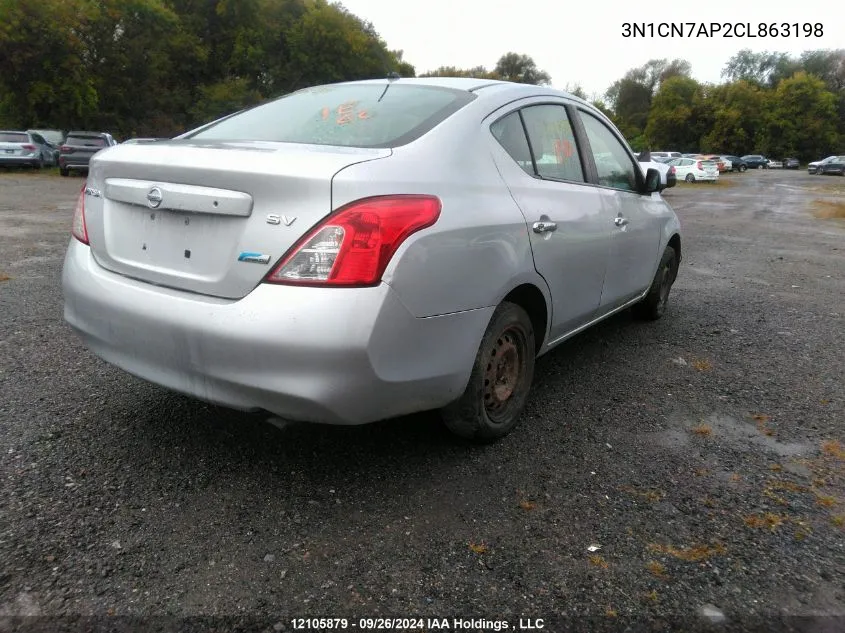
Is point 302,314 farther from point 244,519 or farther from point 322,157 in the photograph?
point 244,519

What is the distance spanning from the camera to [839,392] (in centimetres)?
403

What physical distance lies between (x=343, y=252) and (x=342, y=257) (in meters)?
0.02

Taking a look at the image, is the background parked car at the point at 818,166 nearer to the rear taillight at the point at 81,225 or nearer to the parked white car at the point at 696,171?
the parked white car at the point at 696,171

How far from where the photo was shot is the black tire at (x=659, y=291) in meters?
5.20

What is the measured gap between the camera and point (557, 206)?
332cm

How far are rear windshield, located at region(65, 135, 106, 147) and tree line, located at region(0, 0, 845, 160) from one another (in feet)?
23.6

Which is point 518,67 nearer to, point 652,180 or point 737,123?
point 737,123

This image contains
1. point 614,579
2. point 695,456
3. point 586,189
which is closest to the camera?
point 614,579

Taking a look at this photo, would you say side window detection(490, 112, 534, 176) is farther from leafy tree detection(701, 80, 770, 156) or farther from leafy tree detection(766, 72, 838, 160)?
leafy tree detection(766, 72, 838, 160)

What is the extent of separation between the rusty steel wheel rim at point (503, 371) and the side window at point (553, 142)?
862mm

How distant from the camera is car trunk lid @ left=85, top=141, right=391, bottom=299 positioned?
2307 millimetres

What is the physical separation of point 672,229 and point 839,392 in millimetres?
1693

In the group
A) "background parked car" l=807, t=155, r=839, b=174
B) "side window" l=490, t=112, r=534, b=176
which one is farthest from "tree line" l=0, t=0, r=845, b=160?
"background parked car" l=807, t=155, r=839, b=174

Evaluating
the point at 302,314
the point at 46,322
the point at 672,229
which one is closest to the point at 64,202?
the point at 46,322
